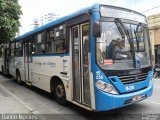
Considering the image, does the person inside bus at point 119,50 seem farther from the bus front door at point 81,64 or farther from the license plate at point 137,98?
the license plate at point 137,98

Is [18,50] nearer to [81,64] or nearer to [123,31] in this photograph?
[81,64]

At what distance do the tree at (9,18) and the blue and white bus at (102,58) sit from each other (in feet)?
11.9

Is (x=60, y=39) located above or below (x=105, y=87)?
above

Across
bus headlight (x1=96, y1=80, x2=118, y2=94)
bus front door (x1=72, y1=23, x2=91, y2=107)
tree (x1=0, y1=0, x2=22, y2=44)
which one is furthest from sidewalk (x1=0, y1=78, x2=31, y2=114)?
tree (x1=0, y1=0, x2=22, y2=44)

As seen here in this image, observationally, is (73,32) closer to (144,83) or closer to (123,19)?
(123,19)

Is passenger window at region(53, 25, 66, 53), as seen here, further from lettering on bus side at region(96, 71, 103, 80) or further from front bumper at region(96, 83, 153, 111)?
front bumper at region(96, 83, 153, 111)

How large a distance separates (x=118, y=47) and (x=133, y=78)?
89 cm

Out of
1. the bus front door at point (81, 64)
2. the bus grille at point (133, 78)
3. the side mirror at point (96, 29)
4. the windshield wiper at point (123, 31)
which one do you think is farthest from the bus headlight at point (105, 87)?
the side mirror at point (96, 29)

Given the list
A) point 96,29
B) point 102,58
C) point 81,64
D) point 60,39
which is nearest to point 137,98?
point 102,58

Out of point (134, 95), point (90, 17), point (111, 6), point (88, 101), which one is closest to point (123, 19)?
point (111, 6)

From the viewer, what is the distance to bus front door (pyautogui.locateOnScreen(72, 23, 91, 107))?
529cm

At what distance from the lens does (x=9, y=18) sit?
33.1 feet

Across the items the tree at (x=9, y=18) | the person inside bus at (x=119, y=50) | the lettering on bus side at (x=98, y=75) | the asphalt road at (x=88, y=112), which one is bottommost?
the asphalt road at (x=88, y=112)

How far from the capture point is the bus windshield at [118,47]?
4914mm
